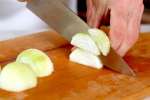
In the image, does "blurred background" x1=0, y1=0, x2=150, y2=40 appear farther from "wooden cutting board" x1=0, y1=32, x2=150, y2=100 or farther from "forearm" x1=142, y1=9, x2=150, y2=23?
"forearm" x1=142, y1=9, x2=150, y2=23

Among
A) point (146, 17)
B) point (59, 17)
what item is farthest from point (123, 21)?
point (146, 17)

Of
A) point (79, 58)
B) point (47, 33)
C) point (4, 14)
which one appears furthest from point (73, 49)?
point (4, 14)

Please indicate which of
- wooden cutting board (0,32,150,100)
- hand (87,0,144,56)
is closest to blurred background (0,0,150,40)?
wooden cutting board (0,32,150,100)

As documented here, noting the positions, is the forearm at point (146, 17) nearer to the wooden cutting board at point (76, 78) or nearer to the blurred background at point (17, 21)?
the blurred background at point (17, 21)

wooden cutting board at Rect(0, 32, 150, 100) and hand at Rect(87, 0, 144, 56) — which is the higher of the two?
hand at Rect(87, 0, 144, 56)

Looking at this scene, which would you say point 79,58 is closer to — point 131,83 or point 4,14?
point 131,83
